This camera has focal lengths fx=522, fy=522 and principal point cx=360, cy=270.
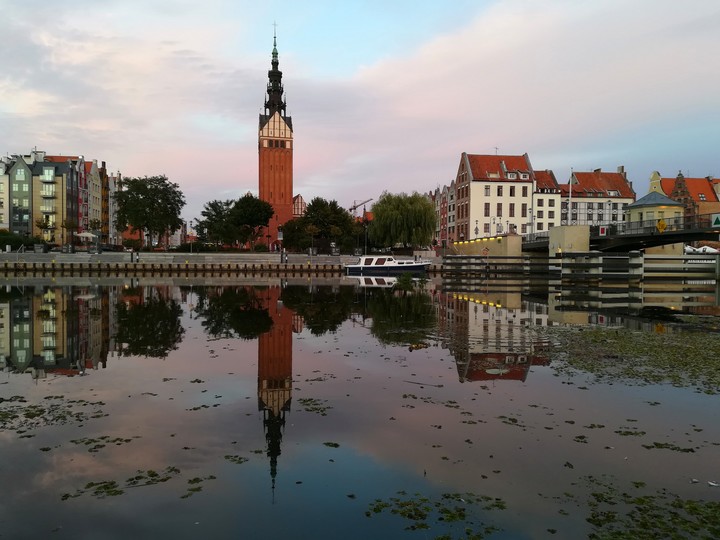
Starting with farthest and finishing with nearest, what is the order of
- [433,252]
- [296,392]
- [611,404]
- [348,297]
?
[433,252] < [348,297] < [296,392] < [611,404]

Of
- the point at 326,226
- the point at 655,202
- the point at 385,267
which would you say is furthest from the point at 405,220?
the point at 655,202

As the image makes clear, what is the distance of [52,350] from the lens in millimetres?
14500

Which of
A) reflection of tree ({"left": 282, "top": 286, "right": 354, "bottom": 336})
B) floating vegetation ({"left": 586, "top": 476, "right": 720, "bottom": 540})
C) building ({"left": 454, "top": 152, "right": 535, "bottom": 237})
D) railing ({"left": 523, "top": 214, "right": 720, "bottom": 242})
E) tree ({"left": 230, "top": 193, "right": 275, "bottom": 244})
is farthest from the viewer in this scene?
tree ({"left": 230, "top": 193, "right": 275, "bottom": 244})

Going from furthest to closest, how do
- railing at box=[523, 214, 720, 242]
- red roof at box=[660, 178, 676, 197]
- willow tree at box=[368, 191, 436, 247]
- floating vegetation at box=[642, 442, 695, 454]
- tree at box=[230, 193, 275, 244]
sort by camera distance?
red roof at box=[660, 178, 676, 197] → tree at box=[230, 193, 275, 244] → willow tree at box=[368, 191, 436, 247] → railing at box=[523, 214, 720, 242] → floating vegetation at box=[642, 442, 695, 454]

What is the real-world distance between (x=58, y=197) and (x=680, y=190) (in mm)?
124001

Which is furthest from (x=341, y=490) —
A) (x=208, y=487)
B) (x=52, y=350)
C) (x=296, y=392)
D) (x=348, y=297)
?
(x=348, y=297)

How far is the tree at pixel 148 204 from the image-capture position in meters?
85.7

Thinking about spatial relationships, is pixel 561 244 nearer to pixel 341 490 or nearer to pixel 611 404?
pixel 611 404

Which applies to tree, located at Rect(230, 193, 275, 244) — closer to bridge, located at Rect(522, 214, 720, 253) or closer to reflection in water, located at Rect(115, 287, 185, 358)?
bridge, located at Rect(522, 214, 720, 253)

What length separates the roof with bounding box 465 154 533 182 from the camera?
99.6m

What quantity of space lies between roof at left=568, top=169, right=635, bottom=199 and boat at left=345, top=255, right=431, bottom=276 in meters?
51.4

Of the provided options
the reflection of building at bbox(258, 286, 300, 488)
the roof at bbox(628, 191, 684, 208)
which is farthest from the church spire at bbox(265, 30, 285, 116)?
the reflection of building at bbox(258, 286, 300, 488)

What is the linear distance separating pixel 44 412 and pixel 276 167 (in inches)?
4707

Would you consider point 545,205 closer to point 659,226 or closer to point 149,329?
point 659,226
